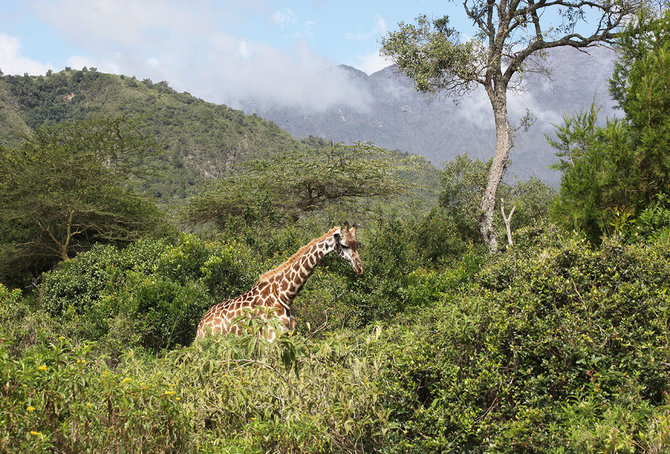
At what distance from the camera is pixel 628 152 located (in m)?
6.16

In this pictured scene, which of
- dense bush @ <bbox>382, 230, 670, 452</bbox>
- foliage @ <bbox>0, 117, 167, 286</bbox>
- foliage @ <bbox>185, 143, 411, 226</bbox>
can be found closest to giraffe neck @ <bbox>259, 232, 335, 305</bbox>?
dense bush @ <bbox>382, 230, 670, 452</bbox>

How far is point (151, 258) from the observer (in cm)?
1060

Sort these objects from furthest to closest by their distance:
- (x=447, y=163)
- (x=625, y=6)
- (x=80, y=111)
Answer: (x=80, y=111)
(x=447, y=163)
(x=625, y=6)

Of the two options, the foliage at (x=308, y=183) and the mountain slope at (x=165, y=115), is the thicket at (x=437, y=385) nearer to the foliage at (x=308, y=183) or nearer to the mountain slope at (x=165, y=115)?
the foliage at (x=308, y=183)

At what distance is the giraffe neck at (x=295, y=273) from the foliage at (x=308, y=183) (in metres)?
12.8

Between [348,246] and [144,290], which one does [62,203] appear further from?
[348,246]

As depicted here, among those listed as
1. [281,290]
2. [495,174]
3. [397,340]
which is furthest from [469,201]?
[397,340]

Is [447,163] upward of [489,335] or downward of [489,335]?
upward

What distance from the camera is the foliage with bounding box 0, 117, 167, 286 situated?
49.7 feet

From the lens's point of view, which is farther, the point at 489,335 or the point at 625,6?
the point at 625,6

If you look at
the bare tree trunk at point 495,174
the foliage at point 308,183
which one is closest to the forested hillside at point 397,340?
the bare tree trunk at point 495,174

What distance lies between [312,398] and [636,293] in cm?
272

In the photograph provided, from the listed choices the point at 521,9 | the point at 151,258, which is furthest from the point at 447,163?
the point at 151,258

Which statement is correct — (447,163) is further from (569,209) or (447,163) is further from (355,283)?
(569,209)
